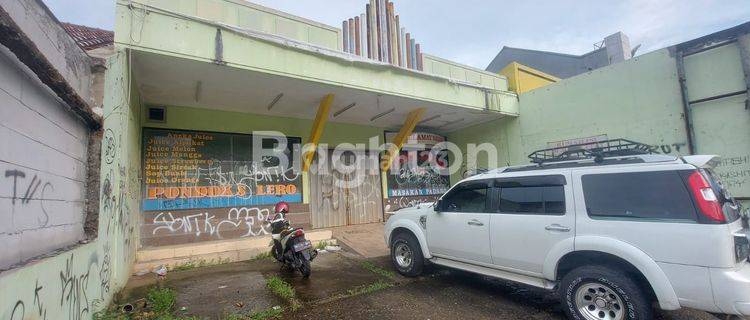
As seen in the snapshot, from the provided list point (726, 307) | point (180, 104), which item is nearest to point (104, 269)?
point (180, 104)

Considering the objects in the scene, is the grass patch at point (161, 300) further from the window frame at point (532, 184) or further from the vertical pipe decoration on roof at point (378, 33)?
the vertical pipe decoration on roof at point (378, 33)

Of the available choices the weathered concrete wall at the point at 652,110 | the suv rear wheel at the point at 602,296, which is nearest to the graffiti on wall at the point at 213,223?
the suv rear wheel at the point at 602,296

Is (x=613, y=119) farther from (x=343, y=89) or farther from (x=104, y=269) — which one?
(x=104, y=269)

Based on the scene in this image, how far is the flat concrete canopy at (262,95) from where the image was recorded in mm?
6156

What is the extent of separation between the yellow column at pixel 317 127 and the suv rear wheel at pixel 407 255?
347 centimetres

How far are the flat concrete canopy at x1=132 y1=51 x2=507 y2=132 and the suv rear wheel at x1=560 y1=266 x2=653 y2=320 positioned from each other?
213 inches

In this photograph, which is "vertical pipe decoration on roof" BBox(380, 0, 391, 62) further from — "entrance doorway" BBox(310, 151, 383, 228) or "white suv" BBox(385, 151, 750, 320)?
"white suv" BBox(385, 151, 750, 320)

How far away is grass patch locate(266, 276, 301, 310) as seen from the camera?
4.72 meters

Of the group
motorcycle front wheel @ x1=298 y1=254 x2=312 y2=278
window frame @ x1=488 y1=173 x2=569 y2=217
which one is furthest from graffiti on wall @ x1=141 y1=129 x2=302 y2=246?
window frame @ x1=488 y1=173 x2=569 y2=217

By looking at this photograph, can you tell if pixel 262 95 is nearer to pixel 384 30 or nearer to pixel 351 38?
pixel 351 38

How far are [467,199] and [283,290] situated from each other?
3.01m

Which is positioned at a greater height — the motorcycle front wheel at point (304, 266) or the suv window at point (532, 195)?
the suv window at point (532, 195)

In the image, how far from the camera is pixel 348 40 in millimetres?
8242

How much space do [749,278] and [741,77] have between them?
5.43m
